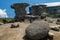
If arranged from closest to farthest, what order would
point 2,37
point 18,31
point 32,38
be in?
point 32,38
point 2,37
point 18,31

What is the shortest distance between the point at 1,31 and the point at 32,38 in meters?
5.13

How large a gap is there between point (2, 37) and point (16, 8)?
479 inches

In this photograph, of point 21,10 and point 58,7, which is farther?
point 58,7

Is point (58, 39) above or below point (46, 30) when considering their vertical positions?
below

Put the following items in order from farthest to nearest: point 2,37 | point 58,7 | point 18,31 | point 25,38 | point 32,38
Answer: point 58,7, point 18,31, point 2,37, point 25,38, point 32,38

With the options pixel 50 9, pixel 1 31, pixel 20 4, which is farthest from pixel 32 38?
pixel 50 9

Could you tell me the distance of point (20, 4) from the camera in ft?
90.0

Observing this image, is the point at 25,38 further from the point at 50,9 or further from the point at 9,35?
the point at 50,9

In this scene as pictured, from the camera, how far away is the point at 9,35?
55.2 feet

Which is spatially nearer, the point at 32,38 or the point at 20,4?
the point at 32,38

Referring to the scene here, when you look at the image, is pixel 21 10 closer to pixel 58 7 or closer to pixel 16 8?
pixel 16 8

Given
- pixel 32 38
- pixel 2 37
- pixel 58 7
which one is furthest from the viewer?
pixel 58 7

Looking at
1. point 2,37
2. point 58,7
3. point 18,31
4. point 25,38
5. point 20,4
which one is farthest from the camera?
point 58,7

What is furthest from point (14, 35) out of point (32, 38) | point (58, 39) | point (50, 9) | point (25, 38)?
point (50, 9)
